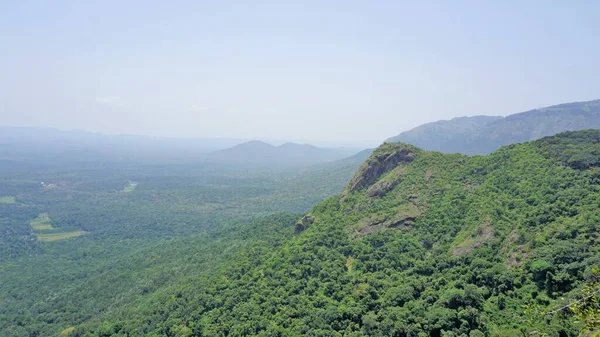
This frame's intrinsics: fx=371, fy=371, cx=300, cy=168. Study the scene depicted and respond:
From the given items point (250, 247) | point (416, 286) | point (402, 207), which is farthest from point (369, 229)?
point (250, 247)

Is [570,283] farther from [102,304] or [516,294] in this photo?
[102,304]

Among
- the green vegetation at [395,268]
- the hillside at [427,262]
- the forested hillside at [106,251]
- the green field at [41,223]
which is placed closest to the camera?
the hillside at [427,262]

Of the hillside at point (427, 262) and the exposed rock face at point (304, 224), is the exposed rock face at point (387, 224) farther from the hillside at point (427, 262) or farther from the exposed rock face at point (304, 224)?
the exposed rock face at point (304, 224)

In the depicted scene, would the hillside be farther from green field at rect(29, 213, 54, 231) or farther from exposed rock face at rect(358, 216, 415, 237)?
green field at rect(29, 213, 54, 231)

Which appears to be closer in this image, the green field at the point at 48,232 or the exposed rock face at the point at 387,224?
the exposed rock face at the point at 387,224

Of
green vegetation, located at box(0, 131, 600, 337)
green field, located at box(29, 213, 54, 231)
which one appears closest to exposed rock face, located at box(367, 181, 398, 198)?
green vegetation, located at box(0, 131, 600, 337)

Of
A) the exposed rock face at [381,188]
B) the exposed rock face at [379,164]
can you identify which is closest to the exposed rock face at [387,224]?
the exposed rock face at [381,188]
